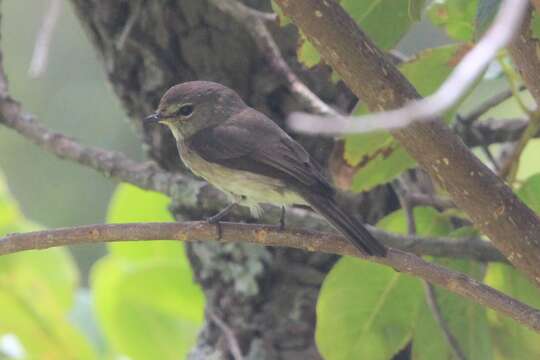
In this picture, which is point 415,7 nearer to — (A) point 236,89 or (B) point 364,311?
(B) point 364,311

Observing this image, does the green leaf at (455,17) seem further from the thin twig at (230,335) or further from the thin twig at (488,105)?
the thin twig at (230,335)

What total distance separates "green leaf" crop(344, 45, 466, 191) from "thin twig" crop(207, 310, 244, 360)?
772 mm

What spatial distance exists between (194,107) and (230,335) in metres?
0.79

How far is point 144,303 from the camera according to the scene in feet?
10.4

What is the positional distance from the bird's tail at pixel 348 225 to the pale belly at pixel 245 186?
140mm

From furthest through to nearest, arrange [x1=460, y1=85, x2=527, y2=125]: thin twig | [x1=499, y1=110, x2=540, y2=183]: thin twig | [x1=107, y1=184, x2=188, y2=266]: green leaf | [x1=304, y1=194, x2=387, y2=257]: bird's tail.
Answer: [x1=107, y1=184, x2=188, y2=266]: green leaf < [x1=460, y1=85, x2=527, y2=125]: thin twig < [x1=499, y1=110, x2=540, y2=183]: thin twig < [x1=304, y1=194, x2=387, y2=257]: bird's tail

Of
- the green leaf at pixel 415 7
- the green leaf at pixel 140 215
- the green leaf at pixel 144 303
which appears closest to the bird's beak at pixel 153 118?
the green leaf at pixel 140 215

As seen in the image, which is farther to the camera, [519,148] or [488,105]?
[488,105]

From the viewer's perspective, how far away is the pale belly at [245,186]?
294cm

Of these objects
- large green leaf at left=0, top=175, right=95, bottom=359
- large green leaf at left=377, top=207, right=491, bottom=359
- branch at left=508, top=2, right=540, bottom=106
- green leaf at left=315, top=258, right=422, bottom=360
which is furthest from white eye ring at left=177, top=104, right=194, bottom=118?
branch at left=508, top=2, right=540, bottom=106

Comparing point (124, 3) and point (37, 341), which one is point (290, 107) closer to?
point (124, 3)

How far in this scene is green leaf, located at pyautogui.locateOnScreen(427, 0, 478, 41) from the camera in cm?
262

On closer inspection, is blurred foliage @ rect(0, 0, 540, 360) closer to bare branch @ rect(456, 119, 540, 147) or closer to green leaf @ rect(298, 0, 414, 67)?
green leaf @ rect(298, 0, 414, 67)

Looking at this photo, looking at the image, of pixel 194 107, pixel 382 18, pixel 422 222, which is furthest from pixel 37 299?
pixel 382 18
